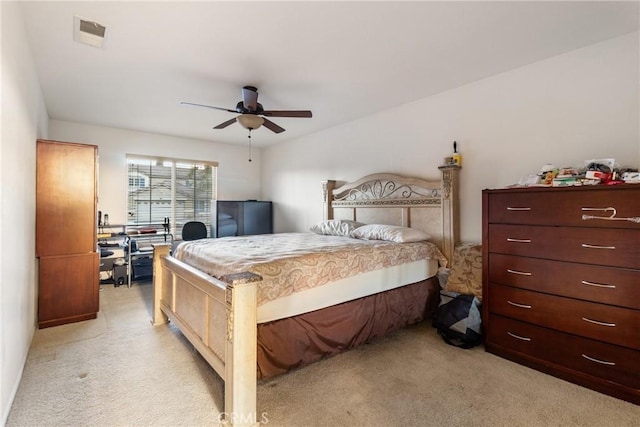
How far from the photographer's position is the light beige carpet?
66.5 inches

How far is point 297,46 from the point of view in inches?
95.0

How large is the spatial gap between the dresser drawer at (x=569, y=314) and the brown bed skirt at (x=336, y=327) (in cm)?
72

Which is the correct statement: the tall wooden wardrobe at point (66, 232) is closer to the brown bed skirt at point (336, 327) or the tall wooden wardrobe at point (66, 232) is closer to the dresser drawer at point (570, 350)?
the brown bed skirt at point (336, 327)

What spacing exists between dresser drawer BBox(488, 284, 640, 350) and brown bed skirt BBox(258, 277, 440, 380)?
2.36 ft

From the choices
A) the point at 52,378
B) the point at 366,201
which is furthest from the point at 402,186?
the point at 52,378

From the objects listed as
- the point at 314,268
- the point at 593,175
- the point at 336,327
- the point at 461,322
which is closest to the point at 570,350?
the point at 461,322

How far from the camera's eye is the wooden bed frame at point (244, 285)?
1.57m

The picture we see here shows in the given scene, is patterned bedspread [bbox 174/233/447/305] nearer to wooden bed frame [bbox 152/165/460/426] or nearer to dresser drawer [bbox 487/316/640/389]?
wooden bed frame [bbox 152/165/460/426]

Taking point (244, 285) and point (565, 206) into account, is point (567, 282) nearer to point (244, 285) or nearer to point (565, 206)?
point (565, 206)

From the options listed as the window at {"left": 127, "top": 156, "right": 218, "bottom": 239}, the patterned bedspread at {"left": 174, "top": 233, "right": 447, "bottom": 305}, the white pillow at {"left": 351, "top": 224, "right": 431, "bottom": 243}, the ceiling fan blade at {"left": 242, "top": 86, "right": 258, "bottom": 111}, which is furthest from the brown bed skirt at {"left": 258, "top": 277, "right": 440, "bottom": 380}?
the window at {"left": 127, "top": 156, "right": 218, "bottom": 239}

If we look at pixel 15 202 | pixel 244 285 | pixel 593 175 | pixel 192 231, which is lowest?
pixel 244 285

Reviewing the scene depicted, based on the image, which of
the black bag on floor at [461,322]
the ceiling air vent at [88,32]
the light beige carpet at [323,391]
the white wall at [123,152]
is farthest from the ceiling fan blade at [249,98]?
the white wall at [123,152]

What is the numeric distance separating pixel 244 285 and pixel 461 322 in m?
2.00

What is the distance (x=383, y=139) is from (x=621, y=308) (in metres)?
2.90
